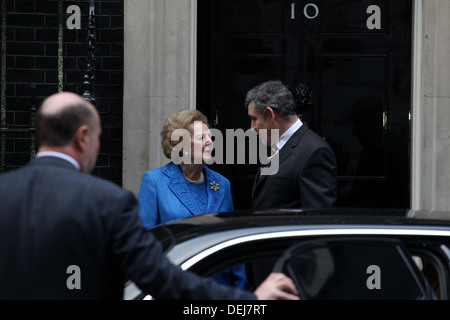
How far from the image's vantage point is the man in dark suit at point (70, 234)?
261 cm

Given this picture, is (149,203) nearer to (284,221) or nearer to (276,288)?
(284,221)

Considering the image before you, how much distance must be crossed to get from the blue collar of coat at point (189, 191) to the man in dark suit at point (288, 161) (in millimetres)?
212

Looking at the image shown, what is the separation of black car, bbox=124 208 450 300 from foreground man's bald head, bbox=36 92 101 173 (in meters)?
0.60

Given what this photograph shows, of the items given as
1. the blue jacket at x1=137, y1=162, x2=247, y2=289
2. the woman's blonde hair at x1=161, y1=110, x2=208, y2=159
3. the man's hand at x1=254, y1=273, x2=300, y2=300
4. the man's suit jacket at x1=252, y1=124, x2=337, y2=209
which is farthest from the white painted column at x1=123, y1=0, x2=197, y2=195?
the man's hand at x1=254, y1=273, x2=300, y2=300

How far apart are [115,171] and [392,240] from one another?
5.16m

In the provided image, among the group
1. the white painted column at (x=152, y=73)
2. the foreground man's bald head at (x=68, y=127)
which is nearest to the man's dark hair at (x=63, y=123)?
the foreground man's bald head at (x=68, y=127)

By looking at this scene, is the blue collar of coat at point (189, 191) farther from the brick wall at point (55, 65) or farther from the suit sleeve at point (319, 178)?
the brick wall at point (55, 65)

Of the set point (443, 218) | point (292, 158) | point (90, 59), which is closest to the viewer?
point (443, 218)

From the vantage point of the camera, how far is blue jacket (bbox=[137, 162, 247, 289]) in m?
5.07

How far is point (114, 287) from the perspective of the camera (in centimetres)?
273

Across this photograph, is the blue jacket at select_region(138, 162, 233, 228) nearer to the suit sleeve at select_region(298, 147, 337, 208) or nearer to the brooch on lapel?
the brooch on lapel
